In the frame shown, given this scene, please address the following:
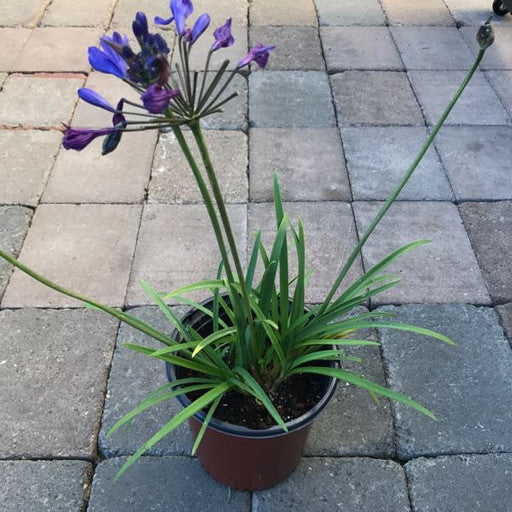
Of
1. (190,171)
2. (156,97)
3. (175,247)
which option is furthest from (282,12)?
(156,97)

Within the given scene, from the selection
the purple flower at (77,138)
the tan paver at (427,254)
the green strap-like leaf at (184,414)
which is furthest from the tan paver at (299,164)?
the purple flower at (77,138)

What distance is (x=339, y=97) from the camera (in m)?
3.62

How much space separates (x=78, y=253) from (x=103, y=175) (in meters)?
0.56

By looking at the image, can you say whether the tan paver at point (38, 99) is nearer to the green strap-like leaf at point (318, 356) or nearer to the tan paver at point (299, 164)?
the tan paver at point (299, 164)

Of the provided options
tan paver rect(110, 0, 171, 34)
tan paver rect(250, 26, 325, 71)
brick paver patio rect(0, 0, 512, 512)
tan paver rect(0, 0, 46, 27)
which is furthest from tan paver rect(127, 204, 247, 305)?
tan paver rect(0, 0, 46, 27)

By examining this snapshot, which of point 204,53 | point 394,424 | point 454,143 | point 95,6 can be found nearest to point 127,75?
point 394,424

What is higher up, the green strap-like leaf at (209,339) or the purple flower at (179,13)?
the purple flower at (179,13)

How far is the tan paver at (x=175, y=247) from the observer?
256 centimetres

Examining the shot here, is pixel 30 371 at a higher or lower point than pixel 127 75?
lower

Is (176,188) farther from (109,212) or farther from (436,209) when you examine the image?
(436,209)

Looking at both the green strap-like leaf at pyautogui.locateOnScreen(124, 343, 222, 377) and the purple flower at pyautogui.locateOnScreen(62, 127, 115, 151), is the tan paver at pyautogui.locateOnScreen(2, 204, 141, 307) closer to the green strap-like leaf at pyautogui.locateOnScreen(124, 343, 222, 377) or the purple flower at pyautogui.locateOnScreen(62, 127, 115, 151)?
the green strap-like leaf at pyautogui.locateOnScreen(124, 343, 222, 377)

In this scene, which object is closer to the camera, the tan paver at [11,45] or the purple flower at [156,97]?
the purple flower at [156,97]

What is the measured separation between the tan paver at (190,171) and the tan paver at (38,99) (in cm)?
64

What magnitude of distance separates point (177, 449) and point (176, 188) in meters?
1.38
